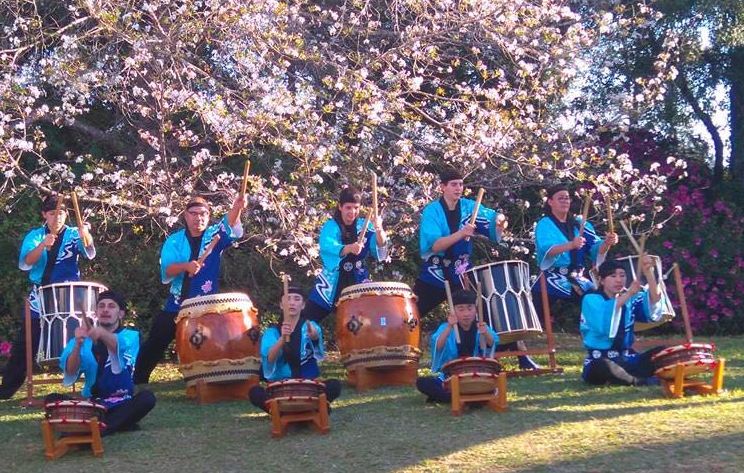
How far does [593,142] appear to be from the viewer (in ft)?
32.6

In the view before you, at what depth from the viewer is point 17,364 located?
699 cm

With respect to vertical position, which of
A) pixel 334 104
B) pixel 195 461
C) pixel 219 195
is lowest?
pixel 195 461

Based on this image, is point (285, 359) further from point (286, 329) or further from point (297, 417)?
point (297, 417)

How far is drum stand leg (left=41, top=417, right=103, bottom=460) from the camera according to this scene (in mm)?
5047

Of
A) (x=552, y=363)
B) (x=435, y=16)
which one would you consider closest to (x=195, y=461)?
(x=552, y=363)

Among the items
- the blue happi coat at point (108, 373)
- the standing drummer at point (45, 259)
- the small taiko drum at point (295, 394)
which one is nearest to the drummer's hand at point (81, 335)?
the blue happi coat at point (108, 373)

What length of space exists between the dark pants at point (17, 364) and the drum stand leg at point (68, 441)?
190 centimetres

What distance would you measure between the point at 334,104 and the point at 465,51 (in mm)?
1930

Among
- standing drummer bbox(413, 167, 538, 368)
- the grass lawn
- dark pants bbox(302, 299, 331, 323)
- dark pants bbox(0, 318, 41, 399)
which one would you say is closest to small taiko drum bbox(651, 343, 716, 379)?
the grass lawn

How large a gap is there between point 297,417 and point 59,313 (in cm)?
205

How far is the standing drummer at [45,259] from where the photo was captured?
22.4 feet

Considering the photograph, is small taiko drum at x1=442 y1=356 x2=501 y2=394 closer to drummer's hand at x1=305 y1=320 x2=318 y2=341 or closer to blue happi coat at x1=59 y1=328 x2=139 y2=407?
drummer's hand at x1=305 y1=320 x2=318 y2=341

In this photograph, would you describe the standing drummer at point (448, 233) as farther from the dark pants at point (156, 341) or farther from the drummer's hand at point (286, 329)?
the dark pants at point (156, 341)

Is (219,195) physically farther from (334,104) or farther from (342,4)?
(342,4)
